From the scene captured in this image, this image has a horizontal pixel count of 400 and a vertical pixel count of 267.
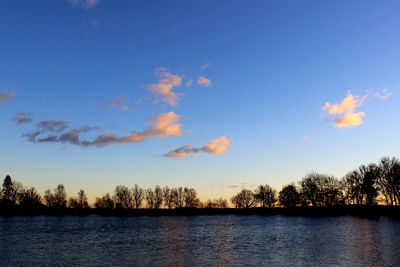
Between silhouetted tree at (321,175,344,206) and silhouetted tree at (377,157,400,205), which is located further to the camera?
silhouetted tree at (321,175,344,206)

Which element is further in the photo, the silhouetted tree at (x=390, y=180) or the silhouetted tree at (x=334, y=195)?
the silhouetted tree at (x=334, y=195)

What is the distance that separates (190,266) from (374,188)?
450 ft

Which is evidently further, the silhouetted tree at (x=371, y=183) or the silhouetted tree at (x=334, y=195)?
the silhouetted tree at (x=334, y=195)

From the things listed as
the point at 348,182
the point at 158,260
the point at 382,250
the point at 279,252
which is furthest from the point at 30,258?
the point at 348,182

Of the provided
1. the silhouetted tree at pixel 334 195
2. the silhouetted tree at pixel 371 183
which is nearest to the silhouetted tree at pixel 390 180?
the silhouetted tree at pixel 371 183

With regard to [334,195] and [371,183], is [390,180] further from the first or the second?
[334,195]

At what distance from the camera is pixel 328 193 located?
650 feet

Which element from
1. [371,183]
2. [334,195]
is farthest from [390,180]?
[334,195]

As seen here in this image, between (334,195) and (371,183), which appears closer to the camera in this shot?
(371,183)

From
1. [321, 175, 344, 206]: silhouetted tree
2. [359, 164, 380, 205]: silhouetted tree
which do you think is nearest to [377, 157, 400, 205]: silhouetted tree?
[359, 164, 380, 205]: silhouetted tree

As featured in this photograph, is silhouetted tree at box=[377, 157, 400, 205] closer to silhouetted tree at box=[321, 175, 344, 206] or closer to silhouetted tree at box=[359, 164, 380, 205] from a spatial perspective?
silhouetted tree at box=[359, 164, 380, 205]

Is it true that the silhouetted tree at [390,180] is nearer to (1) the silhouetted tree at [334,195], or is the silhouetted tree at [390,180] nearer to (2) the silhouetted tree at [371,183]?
(2) the silhouetted tree at [371,183]

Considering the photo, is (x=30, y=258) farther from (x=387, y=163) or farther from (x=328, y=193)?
(x=328, y=193)

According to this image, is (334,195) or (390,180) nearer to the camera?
(390,180)
